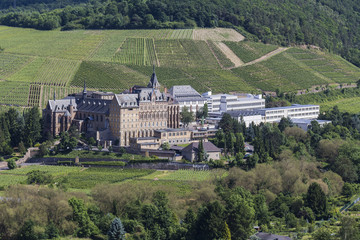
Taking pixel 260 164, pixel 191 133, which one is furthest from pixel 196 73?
pixel 260 164

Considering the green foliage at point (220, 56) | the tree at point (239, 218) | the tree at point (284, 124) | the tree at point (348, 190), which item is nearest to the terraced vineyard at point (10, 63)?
the green foliage at point (220, 56)

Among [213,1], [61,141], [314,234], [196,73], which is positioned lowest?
[314,234]

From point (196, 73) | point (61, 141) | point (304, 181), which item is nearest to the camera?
point (304, 181)

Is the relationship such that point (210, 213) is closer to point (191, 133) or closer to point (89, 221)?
point (89, 221)

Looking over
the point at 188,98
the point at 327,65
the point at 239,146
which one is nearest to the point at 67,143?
the point at 239,146

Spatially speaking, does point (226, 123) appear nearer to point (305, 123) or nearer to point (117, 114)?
point (117, 114)

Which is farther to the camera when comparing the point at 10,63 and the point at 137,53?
the point at 137,53
